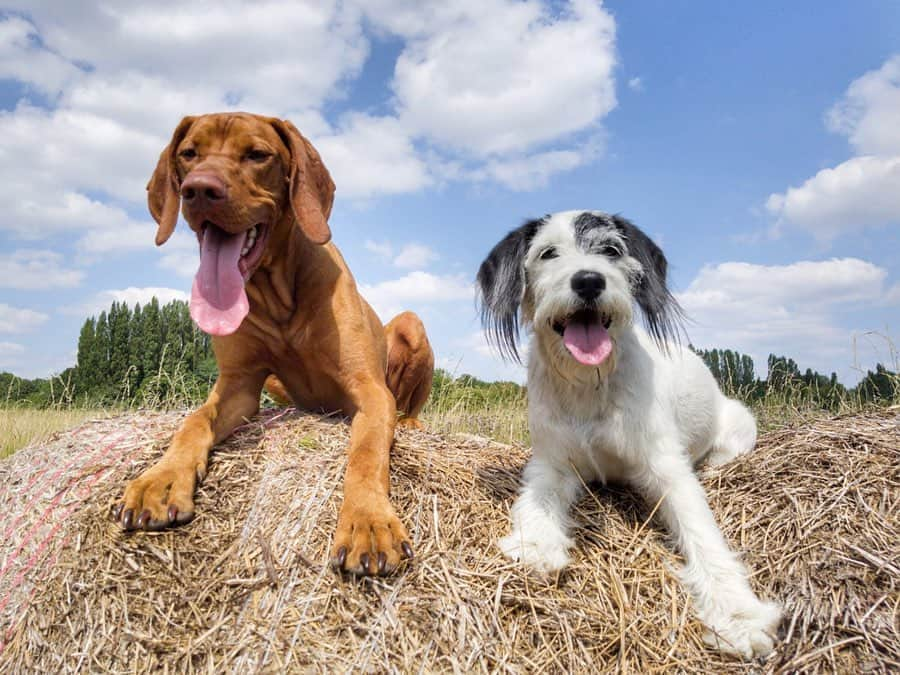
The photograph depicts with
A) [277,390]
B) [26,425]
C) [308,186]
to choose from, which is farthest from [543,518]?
[26,425]

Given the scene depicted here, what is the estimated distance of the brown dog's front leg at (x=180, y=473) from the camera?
289 cm

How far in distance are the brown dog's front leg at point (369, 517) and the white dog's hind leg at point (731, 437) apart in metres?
2.22

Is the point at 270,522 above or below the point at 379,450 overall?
below

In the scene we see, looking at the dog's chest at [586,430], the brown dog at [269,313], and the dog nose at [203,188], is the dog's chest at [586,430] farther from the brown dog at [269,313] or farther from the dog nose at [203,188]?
the dog nose at [203,188]

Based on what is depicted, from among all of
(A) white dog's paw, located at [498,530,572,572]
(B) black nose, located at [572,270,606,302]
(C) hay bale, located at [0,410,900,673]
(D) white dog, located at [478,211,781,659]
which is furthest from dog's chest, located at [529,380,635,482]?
(B) black nose, located at [572,270,606,302]

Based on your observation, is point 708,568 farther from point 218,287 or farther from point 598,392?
point 218,287

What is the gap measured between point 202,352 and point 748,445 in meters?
13.9

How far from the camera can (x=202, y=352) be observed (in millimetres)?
15625

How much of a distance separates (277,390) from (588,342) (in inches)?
115

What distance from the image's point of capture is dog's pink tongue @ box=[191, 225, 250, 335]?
3.32m

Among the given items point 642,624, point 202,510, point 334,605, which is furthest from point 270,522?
point 642,624

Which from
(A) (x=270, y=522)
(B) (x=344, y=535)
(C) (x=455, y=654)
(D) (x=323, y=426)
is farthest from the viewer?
(D) (x=323, y=426)

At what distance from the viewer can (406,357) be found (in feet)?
17.3

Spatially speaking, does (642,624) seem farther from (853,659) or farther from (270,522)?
(270,522)
